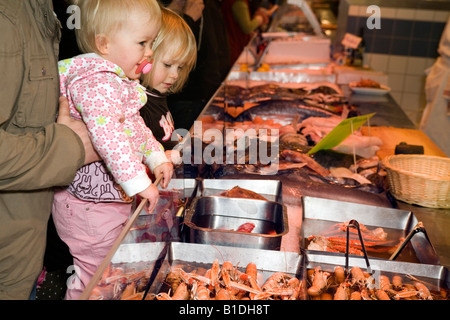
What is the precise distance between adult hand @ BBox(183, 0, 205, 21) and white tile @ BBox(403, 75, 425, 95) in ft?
18.9

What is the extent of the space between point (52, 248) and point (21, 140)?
58.7 inches

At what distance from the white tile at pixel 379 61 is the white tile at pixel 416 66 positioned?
37 centimetres

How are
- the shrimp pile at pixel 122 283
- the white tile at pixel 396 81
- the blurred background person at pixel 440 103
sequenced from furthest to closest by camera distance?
the white tile at pixel 396 81 → the blurred background person at pixel 440 103 → the shrimp pile at pixel 122 283

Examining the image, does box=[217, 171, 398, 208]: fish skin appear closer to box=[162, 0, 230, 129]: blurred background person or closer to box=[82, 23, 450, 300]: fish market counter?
box=[82, 23, 450, 300]: fish market counter

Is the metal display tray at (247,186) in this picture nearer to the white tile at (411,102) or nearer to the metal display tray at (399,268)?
the metal display tray at (399,268)

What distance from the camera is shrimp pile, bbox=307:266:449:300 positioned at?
144cm

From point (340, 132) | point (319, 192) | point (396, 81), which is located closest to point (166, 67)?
point (319, 192)

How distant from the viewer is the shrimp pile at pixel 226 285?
1.35m

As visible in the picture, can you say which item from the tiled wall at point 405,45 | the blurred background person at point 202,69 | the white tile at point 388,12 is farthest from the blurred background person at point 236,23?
the white tile at point 388,12

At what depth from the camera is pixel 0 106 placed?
1.19 meters

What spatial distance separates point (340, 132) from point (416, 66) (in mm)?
6076

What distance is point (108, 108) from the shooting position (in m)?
1.47

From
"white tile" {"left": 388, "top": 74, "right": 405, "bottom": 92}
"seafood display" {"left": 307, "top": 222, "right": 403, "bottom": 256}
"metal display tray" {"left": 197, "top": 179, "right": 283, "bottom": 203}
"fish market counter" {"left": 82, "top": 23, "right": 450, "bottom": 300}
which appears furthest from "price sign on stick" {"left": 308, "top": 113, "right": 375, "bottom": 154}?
"white tile" {"left": 388, "top": 74, "right": 405, "bottom": 92}

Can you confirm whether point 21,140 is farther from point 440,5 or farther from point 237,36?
point 440,5
